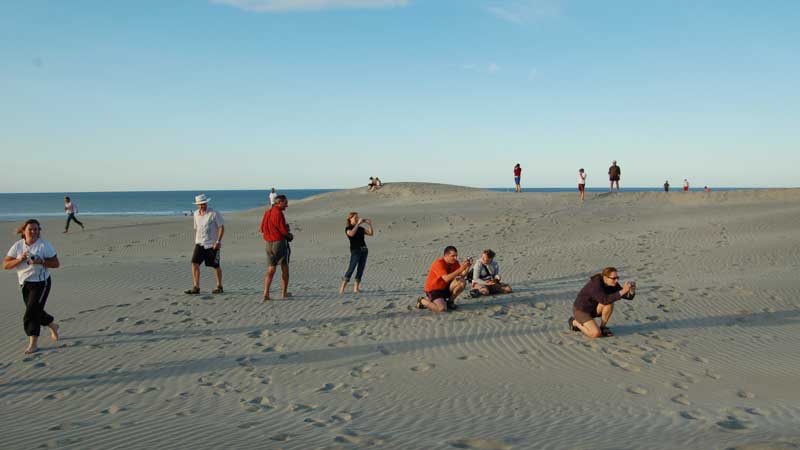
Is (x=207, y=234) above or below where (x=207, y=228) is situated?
below

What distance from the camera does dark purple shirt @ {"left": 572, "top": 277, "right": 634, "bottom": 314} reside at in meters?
8.35

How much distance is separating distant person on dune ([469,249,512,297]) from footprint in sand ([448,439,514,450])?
618 centimetres

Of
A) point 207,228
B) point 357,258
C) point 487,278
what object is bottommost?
point 487,278

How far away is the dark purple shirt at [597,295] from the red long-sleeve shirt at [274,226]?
4.92 metres

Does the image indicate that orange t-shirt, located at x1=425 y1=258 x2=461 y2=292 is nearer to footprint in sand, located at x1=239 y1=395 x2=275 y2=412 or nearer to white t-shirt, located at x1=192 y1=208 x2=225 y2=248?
white t-shirt, located at x1=192 y1=208 x2=225 y2=248

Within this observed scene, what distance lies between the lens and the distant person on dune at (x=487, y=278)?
1116cm

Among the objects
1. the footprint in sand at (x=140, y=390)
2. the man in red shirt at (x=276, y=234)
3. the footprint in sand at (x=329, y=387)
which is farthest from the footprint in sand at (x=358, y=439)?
the man in red shirt at (x=276, y=234)

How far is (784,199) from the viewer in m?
28.0

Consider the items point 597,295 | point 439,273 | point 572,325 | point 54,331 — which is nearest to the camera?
point 54,331

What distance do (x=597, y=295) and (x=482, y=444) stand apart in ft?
13.6

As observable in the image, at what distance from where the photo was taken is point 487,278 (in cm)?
1133

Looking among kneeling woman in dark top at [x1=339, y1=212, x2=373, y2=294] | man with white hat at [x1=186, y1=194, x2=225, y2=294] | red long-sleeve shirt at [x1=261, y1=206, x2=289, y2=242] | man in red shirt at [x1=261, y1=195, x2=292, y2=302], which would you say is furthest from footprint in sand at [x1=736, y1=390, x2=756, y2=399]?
man with white hat at [x1=186, y1=194, x2=225, y2=294]

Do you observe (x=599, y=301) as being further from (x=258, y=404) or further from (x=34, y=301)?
(x=34, y=301)

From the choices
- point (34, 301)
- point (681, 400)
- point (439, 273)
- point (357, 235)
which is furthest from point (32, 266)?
point (681, 400)
